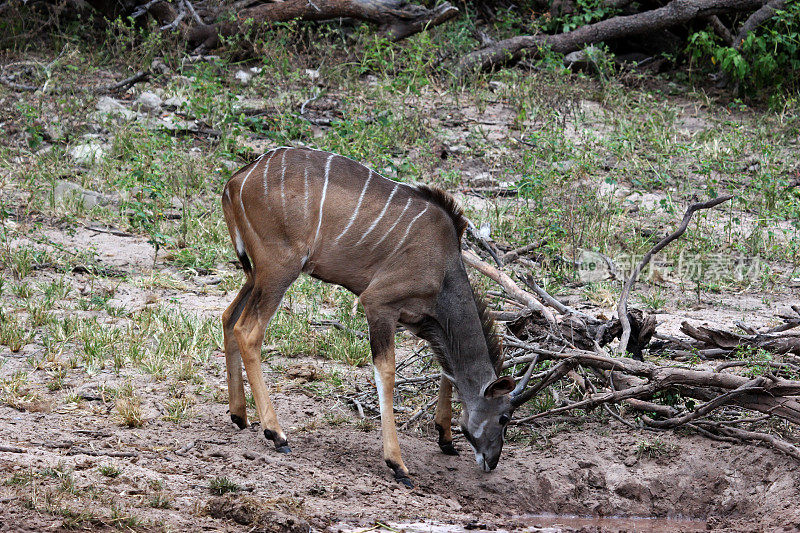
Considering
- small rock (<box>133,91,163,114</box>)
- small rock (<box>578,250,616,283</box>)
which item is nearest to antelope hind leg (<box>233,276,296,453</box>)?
small rock (<box>578,250,616,283</box>)

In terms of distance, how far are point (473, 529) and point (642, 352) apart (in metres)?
2.35

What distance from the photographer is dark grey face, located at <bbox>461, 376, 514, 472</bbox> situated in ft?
17.5

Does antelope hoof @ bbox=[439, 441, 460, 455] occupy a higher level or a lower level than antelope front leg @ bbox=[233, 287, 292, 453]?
lower

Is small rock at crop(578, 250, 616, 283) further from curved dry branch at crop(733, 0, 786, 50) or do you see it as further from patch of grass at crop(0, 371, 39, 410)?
curved dry branch at crop(733, 0, 786, 50)

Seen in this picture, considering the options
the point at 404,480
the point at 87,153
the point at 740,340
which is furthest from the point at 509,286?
the point at 87,153

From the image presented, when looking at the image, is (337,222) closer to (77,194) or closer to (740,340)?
(740,340)

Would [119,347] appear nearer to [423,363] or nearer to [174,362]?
[174,362]

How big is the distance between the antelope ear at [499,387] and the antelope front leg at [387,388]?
0.56m

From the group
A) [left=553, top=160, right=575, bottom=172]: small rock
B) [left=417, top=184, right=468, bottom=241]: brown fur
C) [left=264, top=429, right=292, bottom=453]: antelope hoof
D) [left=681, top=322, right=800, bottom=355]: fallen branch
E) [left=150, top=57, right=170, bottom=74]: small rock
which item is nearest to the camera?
[left=264, top=429, right=292, bottom=453]: antelope hoof

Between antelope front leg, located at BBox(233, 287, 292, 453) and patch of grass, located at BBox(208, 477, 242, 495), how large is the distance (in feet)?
2.20

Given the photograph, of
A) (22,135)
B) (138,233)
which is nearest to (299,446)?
(138,233)

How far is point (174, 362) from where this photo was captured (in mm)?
6359

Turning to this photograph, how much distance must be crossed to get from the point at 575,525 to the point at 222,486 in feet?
6.44

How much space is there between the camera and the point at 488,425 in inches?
210
